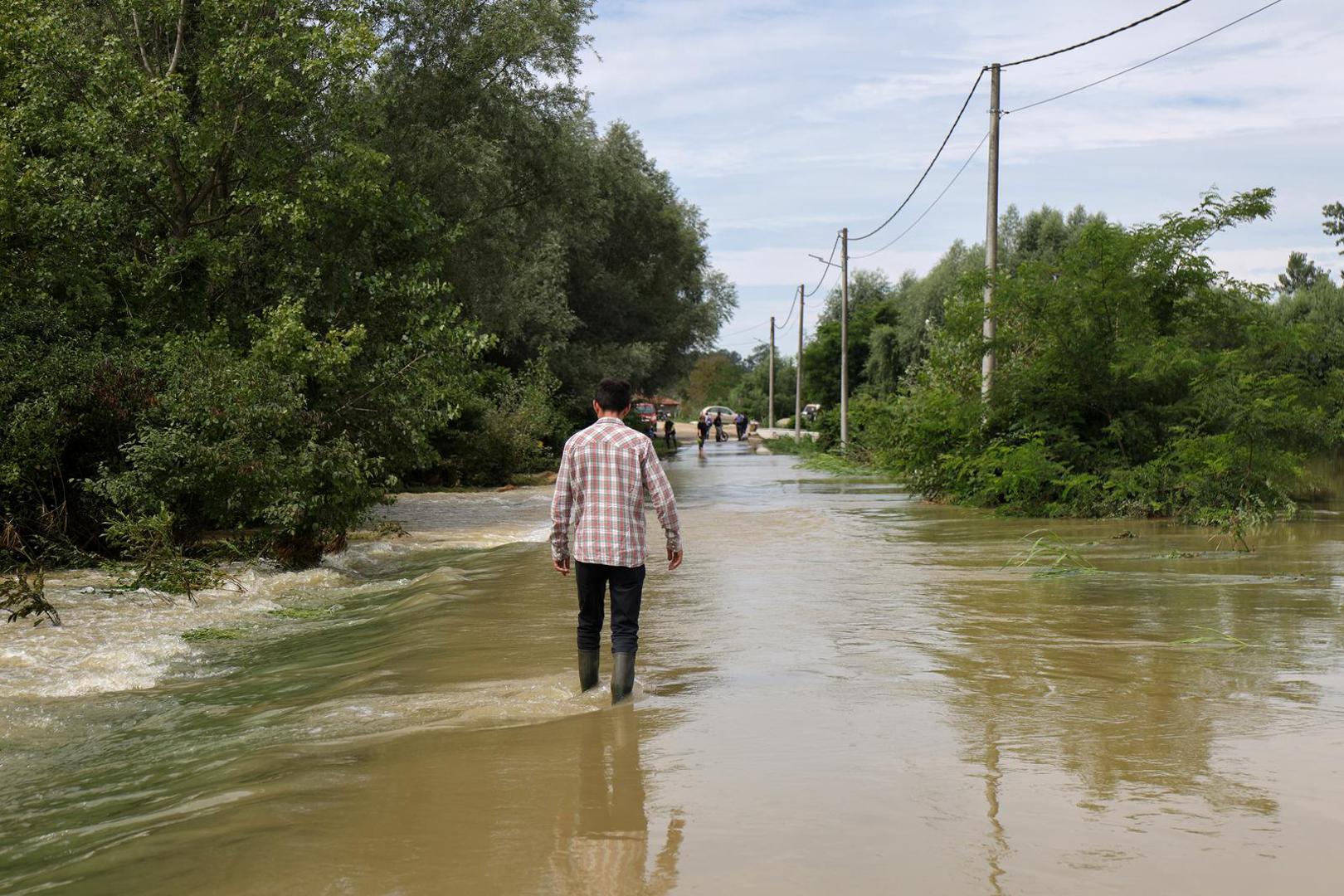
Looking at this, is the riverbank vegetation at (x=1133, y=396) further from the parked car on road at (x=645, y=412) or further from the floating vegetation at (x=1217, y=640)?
the parked car on road at (x=645, y=412)

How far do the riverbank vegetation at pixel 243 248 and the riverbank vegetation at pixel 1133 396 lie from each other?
8402 mm

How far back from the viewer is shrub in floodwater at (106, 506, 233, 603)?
1323cm

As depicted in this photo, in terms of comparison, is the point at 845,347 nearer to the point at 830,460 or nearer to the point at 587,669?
the point at 830,460

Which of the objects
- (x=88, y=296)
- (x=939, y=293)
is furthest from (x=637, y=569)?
(x=939, y=293)

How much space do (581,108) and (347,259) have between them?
27.8ft

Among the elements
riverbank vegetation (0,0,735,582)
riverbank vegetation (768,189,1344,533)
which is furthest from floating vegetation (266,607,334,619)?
riverbank vegetation (768,189,1344,533)

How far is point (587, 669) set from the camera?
7.55 metres

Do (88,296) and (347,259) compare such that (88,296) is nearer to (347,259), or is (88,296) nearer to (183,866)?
(347,259)

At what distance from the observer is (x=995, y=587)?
474 inches

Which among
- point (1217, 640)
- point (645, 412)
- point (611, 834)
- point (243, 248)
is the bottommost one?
point (611, 834)

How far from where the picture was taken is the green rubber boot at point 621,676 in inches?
289

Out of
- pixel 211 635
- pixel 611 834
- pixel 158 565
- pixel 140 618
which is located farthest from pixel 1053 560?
pixel 611 834

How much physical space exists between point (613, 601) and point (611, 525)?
461mm

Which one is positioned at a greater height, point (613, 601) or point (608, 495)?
point (608, 495)
